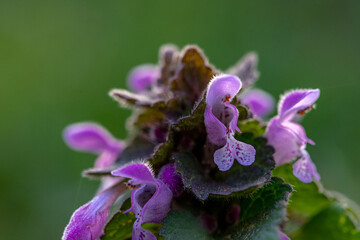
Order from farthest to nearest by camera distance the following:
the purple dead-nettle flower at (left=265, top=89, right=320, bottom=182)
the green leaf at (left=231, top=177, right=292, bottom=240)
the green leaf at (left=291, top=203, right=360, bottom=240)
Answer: the green leaf at (left=291, top=203, right=360, bottom=240) < the purple dead-nettle flower at (left=265, top=89, right=320, bottom=182) < the green leaf at (left=231, top=177, right=292, bottom=240)

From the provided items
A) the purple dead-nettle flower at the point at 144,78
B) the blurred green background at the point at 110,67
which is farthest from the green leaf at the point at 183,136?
the blurred green background at the point at 110,67

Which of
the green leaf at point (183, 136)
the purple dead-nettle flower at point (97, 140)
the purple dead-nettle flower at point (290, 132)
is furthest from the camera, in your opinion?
the purple dead-nettle flower at point (97, 140)

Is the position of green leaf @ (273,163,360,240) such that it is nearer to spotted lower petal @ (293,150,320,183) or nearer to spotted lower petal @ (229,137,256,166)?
spotted lower petal @ (293,150,320,183)

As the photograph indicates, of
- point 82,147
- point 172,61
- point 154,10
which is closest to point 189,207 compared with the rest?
point 172,61

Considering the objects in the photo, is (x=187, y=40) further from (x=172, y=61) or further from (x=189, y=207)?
(x=189, y=207)

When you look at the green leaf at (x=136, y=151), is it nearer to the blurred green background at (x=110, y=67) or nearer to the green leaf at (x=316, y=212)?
the green leaf at (x=316, y=212)

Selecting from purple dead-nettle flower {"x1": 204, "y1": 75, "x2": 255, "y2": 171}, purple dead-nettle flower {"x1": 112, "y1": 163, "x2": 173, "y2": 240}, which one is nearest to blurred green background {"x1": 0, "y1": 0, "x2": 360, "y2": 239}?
purple dead-nettle flower {"x1": 204, "y1": 75, "x2": 255, "y2": 171}

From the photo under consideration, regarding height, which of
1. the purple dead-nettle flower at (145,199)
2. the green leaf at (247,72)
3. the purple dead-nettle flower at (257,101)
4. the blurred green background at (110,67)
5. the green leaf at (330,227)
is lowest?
the blurred green background at (110,67)
